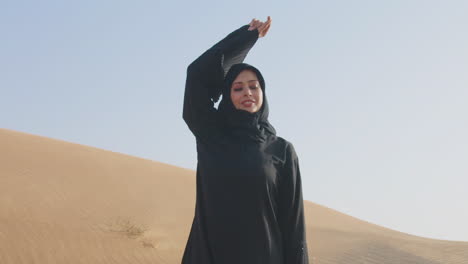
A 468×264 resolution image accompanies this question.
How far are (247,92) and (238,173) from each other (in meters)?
0.47

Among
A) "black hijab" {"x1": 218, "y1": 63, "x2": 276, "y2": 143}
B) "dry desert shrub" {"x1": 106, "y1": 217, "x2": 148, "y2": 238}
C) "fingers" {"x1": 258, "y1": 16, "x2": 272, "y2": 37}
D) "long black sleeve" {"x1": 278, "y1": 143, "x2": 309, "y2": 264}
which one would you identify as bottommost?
"dry desert shrub" {"x1": 106, "y1": 217, "x2": 148, "y2": 238}

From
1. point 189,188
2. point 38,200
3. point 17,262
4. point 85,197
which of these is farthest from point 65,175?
point 17,262

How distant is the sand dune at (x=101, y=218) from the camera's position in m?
11.4

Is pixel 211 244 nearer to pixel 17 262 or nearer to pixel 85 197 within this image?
pixel 17 262

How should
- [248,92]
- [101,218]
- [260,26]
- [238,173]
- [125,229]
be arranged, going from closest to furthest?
[238,173]
[248,92]
[260,26]
[125,229]
[101,218]

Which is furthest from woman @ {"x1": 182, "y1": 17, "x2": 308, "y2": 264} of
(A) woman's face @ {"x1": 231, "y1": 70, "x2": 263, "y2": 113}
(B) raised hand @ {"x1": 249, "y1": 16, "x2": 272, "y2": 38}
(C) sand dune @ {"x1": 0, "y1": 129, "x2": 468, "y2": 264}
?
(C) sand dune @ {"x1": 0, "y1": 129, "x2": 468, "y2": 264}

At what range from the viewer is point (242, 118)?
3018mm

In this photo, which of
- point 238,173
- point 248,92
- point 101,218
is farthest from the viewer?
point 101,218

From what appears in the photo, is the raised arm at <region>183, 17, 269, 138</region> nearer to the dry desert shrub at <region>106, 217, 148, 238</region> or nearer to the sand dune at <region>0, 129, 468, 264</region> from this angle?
the sand dune at <region>0, 129, 468, 264</region>

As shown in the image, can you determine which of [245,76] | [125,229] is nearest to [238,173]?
[245,76]

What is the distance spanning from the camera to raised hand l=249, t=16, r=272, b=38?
3.31 m

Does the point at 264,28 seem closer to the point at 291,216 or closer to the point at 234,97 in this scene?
the point at 234,97

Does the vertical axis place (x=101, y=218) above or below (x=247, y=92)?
below

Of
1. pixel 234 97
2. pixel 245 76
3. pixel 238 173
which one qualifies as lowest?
pixel 238 173
